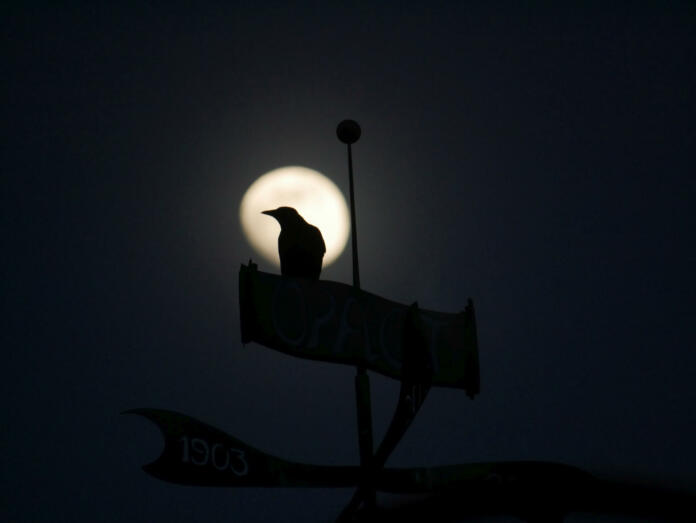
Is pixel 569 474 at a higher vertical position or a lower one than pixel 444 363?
lower

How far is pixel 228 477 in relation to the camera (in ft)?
8.16

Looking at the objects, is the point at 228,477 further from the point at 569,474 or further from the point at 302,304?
the point at 569,474

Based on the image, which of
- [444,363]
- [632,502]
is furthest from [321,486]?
[632,502]

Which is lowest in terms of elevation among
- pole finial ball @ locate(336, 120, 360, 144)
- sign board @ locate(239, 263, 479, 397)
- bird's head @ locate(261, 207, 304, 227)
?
sign board @ locate(239, 263, 479, 397)

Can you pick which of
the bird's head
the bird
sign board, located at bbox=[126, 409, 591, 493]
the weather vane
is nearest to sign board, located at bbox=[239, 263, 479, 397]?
the weather vane

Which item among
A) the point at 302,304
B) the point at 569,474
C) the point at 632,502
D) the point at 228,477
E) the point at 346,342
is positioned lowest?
the point at 632,502

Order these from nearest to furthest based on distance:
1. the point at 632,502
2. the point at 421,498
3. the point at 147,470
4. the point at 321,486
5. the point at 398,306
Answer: the point at 147,470 → the point at 321,486 → the point at 421,498 → the point at 632,502 → the point at 398,306

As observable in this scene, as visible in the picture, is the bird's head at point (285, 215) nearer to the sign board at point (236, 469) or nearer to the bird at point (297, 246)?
the bird at point (297, 246)

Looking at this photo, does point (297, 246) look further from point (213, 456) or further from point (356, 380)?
point (213, 456)

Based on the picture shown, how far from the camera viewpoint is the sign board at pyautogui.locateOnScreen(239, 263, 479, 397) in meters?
2.86

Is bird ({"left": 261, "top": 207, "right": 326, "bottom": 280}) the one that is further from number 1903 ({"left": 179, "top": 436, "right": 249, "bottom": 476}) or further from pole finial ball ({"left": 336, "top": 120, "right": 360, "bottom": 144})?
number 1903 ({"left": 179, "top": 436, "right": 249, "bottom": 476})

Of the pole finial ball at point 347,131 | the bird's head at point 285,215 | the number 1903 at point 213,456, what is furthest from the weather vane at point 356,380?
the pole finial ball at point 347,131

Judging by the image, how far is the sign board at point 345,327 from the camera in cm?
286

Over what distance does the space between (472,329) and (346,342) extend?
0.98m
